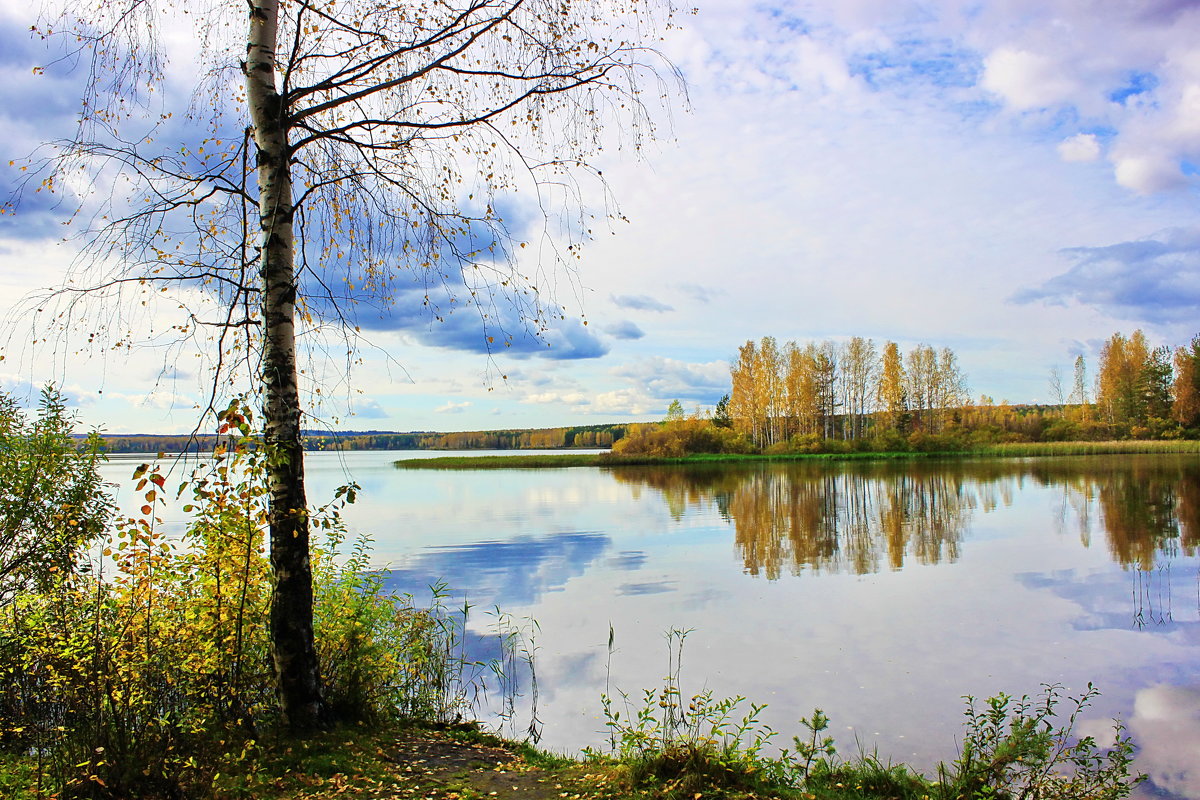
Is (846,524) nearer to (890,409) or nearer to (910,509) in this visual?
(910,509)

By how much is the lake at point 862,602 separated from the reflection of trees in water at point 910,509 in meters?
0.14

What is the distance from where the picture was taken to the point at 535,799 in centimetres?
462

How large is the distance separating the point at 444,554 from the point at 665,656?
958 cm

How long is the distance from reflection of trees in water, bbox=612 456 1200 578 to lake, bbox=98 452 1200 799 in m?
0.14

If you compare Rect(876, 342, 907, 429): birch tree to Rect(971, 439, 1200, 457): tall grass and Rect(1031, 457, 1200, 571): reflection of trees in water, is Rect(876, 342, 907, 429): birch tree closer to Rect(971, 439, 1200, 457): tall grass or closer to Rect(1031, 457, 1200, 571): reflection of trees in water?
Rect(971, 439, 1200, 457): tall grass

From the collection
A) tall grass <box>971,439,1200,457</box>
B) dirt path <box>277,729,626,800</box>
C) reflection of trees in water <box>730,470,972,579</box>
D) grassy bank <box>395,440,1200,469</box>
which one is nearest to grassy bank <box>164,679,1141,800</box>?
dirt path <box>277,729,626,800</box>

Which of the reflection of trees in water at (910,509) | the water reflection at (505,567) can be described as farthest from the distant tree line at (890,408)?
the water reflection at (505,567)

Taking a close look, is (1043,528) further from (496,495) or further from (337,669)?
(496,495)

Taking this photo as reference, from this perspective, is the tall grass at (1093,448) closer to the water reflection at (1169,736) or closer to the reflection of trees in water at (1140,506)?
the reflection of trees in water at (1140,506)

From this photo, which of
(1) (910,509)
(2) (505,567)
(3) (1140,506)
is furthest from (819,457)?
(2) (505,567)

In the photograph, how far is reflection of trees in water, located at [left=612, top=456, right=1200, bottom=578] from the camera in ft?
52.7

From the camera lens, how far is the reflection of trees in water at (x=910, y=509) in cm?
1608

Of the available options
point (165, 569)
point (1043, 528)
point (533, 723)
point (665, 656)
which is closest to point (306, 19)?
point (165, 569)

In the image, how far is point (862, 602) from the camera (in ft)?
38.5
